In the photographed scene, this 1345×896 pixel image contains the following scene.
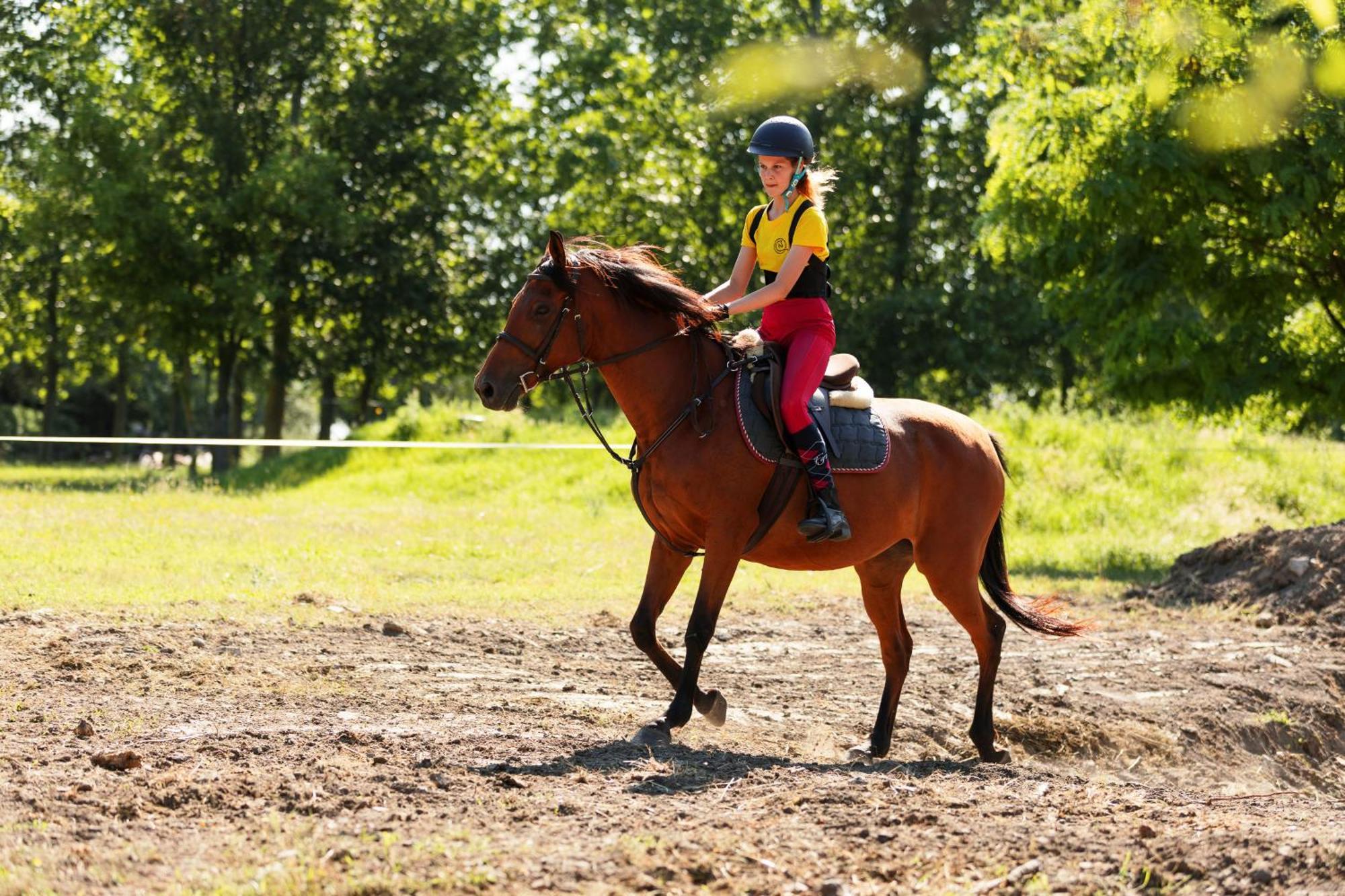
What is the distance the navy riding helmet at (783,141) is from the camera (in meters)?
7.11

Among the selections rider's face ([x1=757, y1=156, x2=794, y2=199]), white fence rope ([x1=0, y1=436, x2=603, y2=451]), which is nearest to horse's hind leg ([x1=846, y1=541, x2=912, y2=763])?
rider's face ([x1=757, y1=156, x2=794, y2=199])

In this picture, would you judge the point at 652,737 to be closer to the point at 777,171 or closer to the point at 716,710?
the point at 716,710

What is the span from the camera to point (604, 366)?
7367 mm

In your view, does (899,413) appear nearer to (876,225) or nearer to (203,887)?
(203,887)

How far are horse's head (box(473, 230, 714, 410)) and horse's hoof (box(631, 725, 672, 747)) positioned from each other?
1871mm

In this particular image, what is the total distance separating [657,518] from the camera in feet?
24.4

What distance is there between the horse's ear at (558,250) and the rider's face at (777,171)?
44.8 inches

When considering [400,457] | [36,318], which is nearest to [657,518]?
[400,457]

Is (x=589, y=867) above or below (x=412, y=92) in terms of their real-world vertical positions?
A: below

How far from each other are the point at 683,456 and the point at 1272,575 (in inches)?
368

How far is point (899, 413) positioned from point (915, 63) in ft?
104

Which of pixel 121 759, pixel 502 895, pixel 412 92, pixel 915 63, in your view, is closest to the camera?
pixel 502 895

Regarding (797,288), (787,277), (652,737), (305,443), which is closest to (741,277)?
(797,288)

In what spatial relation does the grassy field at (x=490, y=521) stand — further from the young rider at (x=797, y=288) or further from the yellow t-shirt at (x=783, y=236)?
the yellow t-shirt at (x=783, y=236)
